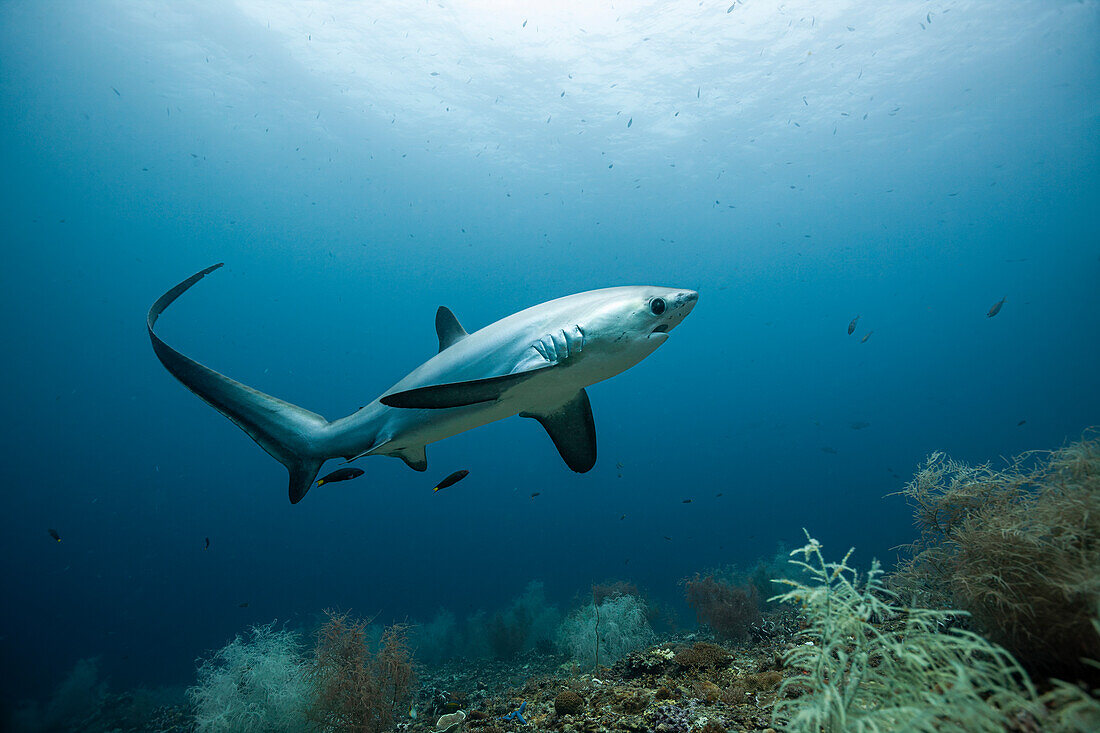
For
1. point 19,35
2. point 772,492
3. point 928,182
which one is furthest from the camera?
point 772,492

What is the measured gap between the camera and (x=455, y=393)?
2.95m

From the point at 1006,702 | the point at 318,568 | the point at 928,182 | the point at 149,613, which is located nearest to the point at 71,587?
the point at 149,613

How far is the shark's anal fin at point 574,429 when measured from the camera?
4336 millimetres

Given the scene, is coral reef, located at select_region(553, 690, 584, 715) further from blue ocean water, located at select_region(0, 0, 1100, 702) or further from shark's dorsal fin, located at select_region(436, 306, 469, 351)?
blue ocean water, located at select_region(0, 0, 1100, 702)

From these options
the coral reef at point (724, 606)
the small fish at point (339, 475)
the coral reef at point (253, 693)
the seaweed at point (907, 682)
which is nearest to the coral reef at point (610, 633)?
the coral reef at point (724, 606)

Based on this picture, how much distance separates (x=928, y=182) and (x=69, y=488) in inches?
4237

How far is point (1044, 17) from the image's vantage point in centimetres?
2197

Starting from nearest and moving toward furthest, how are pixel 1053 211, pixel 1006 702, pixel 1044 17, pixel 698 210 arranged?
pixel 1006 702 < pixel 1044 17 < pixel 698 210 < pixel 1053 211

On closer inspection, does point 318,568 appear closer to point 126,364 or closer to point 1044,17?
point 126,364

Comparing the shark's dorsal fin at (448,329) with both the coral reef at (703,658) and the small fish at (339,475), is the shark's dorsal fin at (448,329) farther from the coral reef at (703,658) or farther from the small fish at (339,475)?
the coral reef at (703,658)

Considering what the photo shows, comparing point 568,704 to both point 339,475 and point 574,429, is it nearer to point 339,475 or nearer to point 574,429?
point 574,429

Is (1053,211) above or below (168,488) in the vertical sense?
above

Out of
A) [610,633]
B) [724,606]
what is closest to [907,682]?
[724,606]

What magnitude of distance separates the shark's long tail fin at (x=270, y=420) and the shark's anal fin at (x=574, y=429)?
2006 mm
